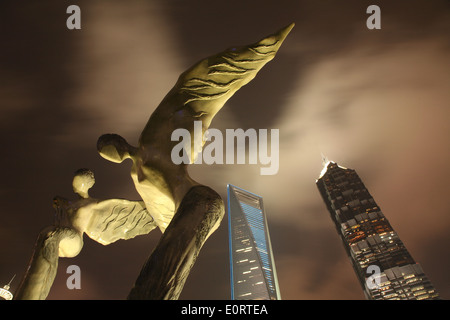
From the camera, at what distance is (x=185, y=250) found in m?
2.28

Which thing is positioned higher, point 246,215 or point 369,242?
point 246,215

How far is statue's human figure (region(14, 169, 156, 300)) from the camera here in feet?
9.21

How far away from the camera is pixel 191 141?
3.06 meters

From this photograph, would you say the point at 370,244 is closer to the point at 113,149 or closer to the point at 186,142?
the point at 186,142

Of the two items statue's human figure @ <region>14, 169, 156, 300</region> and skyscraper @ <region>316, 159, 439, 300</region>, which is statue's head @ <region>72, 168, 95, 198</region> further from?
skyscraper @ <region>316, 159, 439, 300</region>

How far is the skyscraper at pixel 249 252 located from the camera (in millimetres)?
54062

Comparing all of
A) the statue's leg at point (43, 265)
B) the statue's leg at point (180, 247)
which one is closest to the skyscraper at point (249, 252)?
the statue's leg at point (43, 265)

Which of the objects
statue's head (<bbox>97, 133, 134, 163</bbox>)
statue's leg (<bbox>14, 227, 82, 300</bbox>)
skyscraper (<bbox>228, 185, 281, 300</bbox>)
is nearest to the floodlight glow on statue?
statue's head (<bbox>97, 133, 134, 163</bbox>)

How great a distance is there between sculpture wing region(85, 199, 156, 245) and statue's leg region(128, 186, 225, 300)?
1.32 meters

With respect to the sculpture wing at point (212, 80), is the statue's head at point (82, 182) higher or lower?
lower

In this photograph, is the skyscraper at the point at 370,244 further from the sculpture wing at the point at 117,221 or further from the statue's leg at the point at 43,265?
the statue's leg at the point at 43,265
